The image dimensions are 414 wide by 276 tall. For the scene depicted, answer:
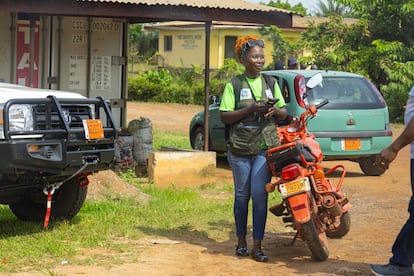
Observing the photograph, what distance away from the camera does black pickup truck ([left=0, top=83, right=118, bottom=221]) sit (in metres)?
6.85

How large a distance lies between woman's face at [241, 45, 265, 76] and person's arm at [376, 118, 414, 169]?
4.94 ft

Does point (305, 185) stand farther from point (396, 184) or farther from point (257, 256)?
point (396, 184)

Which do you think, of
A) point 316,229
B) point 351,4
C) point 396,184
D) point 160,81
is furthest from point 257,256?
point 160,81

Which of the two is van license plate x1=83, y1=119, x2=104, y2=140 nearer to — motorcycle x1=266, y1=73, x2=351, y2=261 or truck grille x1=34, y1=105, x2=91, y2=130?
truck grille x1=34, y1=105, x2=91, y2=130

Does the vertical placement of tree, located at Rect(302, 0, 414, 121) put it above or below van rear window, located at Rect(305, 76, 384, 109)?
above

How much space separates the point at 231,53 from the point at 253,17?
1096 inches

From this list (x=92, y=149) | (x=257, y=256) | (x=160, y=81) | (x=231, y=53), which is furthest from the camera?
(x=231, y=53)

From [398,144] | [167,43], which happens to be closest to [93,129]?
[398,144]

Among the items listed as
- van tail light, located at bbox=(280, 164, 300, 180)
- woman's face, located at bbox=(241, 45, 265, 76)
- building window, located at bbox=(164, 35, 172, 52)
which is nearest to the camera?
van tail light, located at bbox=(280, 164, 300, 180)

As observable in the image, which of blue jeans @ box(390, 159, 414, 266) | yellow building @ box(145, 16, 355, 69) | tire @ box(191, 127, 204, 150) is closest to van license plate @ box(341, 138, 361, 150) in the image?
tire @ box(191, 127, 204, 150)

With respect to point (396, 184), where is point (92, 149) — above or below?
above

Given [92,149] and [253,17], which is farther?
[253,17]

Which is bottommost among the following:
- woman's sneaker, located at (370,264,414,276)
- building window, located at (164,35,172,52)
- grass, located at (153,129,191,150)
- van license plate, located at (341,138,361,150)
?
grass, located at (153,129,191,150)

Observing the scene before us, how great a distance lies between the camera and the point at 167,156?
36.3ft
